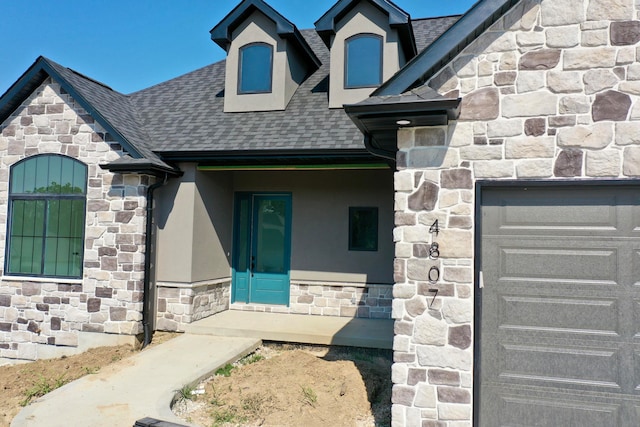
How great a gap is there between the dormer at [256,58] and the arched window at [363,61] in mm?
1291

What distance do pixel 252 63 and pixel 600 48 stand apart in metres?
7.17

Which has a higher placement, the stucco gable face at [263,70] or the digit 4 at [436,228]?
the stucco gable face at [263,70]

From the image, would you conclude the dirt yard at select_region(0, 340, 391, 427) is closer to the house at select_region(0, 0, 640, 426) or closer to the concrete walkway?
the concrete walkway

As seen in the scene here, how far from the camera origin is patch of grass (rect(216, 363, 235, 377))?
6.42 metres

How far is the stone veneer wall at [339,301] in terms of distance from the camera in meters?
9.02

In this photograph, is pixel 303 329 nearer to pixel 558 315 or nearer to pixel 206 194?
pixel 206 194

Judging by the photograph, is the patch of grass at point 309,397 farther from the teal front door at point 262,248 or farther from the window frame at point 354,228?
the teal front door at point 262,248

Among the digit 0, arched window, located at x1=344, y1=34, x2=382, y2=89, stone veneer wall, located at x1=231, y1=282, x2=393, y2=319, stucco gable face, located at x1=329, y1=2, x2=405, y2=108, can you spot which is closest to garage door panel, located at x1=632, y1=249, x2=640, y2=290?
the digit 0

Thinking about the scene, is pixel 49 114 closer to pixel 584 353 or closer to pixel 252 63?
pixel 252 63

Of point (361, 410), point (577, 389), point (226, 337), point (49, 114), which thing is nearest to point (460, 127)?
point (577, 389)

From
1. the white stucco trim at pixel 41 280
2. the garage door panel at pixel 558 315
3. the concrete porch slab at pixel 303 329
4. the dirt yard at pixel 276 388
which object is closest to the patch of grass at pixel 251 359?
the dirt yard at pixel 276 388

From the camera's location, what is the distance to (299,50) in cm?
1023

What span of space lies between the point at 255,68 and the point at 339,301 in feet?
17.6

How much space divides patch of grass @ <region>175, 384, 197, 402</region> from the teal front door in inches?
161
